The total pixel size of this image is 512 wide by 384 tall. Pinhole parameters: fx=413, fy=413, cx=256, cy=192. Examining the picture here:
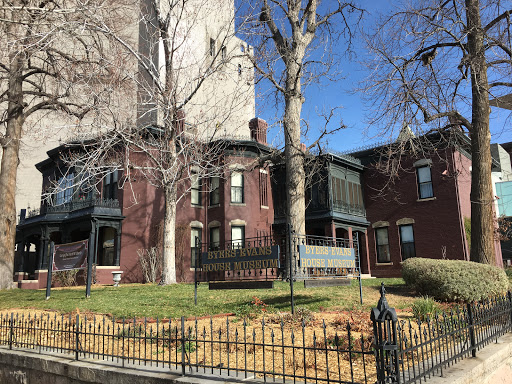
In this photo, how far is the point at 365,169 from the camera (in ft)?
95.3

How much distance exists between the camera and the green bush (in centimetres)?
1035

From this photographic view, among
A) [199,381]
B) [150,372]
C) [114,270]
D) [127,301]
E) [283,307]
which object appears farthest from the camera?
[114,270]

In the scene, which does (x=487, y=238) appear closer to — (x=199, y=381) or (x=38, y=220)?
(x=199, y=381)

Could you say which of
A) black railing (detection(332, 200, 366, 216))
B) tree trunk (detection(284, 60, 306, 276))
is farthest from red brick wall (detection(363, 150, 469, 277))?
tree trunk (detection(284, 60, 306, 276))

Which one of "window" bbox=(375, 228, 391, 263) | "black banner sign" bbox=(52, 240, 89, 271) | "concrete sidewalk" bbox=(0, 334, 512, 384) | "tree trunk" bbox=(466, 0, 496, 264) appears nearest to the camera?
"concrete sidewalk" bbox=(0, 334, 512, 384)

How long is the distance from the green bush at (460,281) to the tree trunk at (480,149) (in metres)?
1.69

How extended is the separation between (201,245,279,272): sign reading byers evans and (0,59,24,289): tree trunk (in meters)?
13.5

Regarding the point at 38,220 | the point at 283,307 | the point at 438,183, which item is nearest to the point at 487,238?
the point at 283,307

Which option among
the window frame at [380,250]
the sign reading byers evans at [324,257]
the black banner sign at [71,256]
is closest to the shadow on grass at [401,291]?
the sign reading byers evans at [324,257]

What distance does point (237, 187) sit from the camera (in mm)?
26578

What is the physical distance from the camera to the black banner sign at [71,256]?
12.9 meters

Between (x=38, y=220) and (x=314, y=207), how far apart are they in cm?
1717

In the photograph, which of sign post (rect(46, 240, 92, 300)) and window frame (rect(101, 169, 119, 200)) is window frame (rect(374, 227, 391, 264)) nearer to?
window frame (rect(101, 169, 119, 200))

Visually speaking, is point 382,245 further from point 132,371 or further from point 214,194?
point 132,371
